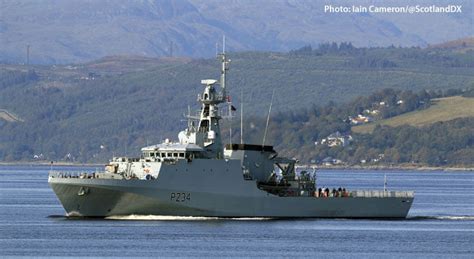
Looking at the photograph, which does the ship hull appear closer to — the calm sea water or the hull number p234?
the hull number p234

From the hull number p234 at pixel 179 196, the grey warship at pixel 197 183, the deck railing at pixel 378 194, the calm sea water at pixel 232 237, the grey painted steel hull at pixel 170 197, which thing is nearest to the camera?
the calm sea water at pixel 232 237

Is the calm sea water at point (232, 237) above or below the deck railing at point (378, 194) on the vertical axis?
below

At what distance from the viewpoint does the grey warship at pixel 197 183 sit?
234 feet

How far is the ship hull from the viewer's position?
7100 cm

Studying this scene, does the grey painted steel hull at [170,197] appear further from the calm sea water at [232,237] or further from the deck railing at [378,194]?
the deck railing at [378,194]

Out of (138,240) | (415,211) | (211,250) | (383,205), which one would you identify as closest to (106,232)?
(138,240)

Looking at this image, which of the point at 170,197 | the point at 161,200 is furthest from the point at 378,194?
the point at 161,200

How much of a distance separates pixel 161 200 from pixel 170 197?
0.46 meters

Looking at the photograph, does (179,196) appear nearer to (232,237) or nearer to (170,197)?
(170,197)

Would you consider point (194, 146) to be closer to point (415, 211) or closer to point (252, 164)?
point (252, 164)

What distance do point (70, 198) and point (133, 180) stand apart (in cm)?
380

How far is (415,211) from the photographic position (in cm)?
9000

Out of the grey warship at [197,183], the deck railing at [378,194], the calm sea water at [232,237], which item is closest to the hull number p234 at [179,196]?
the grey warship at [197,183]

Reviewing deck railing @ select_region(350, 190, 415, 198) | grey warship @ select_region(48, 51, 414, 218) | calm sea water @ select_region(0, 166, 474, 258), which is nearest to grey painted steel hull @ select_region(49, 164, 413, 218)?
grey warship @ select_region(48, 51, 414, 218)
